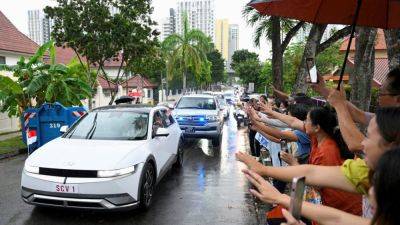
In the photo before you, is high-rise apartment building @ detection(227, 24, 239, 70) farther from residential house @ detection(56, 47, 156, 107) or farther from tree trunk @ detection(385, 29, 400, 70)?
tree trunk @ detection(385, 29, 400, 70)

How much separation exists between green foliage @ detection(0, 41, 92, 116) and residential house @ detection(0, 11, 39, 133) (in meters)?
5.27

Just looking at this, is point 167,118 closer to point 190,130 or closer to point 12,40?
point 190,130

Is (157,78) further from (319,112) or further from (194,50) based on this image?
(319,112)

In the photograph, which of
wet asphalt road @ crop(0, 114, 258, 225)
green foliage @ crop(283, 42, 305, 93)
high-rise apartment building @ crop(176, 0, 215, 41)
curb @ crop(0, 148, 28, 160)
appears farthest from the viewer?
high-rise apartment building @ crop(176, 0, 215, 41)

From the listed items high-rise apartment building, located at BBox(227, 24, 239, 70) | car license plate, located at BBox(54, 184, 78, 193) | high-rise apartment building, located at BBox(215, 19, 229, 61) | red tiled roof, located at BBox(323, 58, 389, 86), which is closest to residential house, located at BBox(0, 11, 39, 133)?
car license plate, located at BBox(54, 184, 78, 193)

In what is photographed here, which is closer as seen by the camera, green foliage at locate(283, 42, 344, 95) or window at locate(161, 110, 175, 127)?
window at locate(161, 110, 175, 127)

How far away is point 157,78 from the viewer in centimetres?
5731


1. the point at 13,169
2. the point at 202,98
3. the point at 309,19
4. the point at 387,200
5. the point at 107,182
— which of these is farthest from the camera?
the point at 202,98

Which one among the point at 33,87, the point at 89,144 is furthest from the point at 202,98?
the point at 89,144

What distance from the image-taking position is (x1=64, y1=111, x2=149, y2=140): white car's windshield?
281 inches

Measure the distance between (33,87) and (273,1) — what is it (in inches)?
424

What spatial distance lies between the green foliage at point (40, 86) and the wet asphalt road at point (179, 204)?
3544 mm

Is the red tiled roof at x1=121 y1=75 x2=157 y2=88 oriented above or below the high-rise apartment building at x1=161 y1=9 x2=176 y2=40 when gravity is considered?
below

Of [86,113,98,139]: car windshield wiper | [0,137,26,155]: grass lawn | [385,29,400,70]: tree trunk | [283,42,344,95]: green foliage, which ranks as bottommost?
[0,137,26,155]: grass lawn
